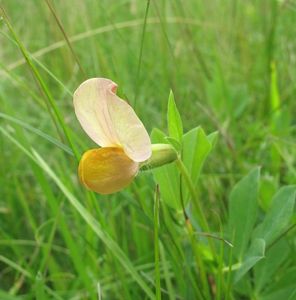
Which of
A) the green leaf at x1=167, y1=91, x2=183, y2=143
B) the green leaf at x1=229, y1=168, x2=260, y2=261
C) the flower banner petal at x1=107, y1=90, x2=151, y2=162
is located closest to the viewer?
the flower banner petal at x1=107, y1=90, x2=151, y2=162

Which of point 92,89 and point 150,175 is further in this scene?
point 150,175

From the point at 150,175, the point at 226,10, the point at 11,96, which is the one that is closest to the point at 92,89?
the point at 150,175

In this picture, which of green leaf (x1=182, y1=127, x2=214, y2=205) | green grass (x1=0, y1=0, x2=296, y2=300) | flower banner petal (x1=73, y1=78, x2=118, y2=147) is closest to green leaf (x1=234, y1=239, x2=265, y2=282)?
green grass (x1=0, y1=0, x2=296, y2=300)

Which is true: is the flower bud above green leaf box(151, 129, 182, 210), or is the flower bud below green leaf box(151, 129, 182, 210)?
above

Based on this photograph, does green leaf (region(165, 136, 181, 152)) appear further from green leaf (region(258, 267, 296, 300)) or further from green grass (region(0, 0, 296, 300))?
green leaf (region(258, 267, 296, 300))

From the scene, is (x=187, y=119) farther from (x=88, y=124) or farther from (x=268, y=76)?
(x=88, y=124)

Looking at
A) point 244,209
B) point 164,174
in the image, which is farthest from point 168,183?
point 244,209

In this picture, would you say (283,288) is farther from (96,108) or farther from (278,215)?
(96,108)
